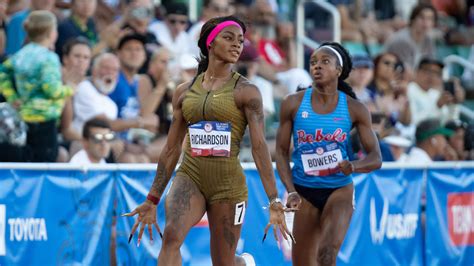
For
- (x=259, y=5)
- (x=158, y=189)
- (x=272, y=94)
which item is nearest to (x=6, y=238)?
(x=158, y=189)

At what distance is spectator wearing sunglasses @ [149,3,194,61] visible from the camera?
15.4m

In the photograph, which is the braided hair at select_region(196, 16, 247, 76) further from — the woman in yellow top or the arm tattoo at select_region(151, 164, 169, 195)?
the arm tattoo at select_region(151, 164, 169, 195)

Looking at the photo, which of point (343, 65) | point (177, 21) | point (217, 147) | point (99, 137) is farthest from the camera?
point (177, 21)

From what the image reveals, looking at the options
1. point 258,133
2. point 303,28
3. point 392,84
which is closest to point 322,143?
point 258,133

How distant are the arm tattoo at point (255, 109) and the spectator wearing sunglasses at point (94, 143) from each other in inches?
151

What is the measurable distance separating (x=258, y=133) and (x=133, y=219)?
2.76 meters

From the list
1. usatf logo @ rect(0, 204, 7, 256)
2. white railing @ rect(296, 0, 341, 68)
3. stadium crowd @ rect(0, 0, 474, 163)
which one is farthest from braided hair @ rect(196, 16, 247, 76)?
white railing @ rect(296, 0, 341, 68)

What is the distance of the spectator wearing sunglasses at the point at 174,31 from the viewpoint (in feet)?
50.5

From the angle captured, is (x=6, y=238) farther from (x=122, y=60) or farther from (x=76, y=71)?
(x=122, y=60)

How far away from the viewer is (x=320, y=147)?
33.1 ft

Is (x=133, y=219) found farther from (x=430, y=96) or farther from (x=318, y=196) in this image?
(x=430, y=96)

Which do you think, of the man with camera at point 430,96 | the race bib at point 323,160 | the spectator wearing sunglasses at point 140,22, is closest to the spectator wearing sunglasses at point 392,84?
the man with camera at point 430,96

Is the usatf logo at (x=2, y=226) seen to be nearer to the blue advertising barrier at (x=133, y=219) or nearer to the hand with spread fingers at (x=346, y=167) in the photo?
the blue advertising barrier at (x=133, y=219)

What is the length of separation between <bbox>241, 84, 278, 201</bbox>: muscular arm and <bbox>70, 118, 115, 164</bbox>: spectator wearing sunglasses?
3.77 meters
